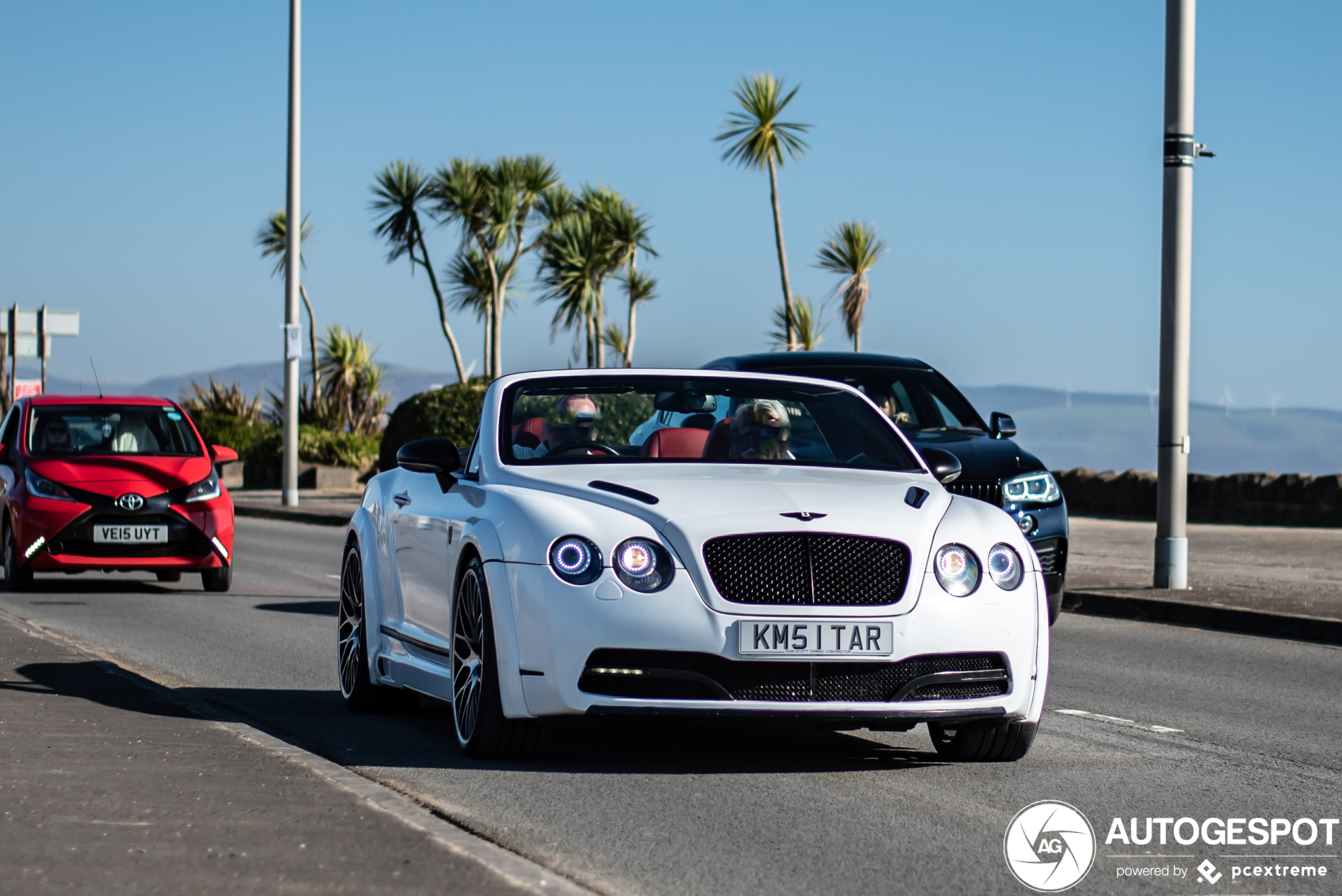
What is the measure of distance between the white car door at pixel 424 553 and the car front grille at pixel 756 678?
3.33ft

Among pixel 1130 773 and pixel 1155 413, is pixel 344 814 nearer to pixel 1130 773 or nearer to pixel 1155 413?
pixel 1130 773

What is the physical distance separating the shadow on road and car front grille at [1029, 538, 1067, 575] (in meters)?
3.42

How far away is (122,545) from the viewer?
14484 mm

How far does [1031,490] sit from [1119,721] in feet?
10.0

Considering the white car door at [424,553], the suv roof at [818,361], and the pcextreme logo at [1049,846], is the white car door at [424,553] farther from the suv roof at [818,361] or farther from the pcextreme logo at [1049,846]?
the suv roof at [818,361]

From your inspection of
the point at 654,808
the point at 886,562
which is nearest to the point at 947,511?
the point at 886,562

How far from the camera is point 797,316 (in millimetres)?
35281

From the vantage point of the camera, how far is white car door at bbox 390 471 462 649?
6.83 m

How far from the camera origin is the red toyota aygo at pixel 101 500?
47.4ft

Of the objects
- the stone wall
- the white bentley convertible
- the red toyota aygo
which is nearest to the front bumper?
the white bentley convertible

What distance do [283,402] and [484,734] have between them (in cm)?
2431

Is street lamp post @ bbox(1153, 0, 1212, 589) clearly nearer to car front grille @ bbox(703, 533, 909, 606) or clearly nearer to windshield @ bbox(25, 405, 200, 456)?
windshield @ bbox(25, 405, 200, 456)

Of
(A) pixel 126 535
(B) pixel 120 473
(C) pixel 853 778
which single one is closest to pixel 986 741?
(C) pixel 853 778

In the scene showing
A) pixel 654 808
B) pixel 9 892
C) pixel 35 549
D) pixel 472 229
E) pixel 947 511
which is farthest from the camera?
pixel 472 229
